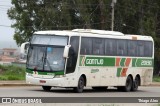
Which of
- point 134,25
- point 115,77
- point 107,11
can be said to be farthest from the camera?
point 134,25

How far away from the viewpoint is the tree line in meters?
67.2

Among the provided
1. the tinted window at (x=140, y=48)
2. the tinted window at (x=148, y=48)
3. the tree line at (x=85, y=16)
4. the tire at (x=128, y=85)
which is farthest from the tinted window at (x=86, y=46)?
the tree line at (x=85, y=16)

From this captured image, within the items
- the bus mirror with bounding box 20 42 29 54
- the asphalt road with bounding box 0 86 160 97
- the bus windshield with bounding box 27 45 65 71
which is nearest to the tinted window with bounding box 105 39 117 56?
the asphalt road with bounding box 0 86 160 97

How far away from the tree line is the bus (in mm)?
32769

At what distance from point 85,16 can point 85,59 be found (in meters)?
37.9

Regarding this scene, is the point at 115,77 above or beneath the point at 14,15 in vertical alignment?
beneath

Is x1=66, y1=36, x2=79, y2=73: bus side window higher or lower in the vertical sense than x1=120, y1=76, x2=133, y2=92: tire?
higher

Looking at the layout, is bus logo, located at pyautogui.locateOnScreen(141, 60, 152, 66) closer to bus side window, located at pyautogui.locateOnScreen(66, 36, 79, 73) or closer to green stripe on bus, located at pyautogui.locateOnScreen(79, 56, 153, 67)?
green stripe on bus, located at pyautogui.locateOnScreen(79, 56, 153, 67)

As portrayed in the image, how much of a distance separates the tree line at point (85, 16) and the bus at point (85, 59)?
32769 mm

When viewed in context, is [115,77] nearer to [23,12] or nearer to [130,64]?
[130,64]

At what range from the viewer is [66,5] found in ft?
221

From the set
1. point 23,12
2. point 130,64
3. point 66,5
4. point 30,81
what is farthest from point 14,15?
point 30,81

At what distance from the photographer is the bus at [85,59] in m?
27.6

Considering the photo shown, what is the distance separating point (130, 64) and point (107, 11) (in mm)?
33696
